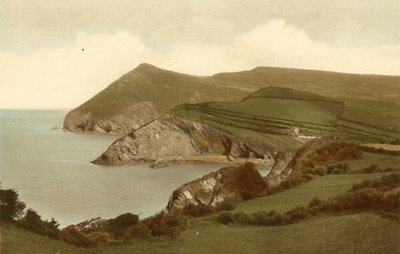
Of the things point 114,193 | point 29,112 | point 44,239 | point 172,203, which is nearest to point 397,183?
point 172,203

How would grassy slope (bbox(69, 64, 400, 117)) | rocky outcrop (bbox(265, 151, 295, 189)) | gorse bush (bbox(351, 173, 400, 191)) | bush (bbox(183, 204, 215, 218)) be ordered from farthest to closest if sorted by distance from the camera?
1. grassy slope (bbox(69, 64, 400, 117))
2. rocky outcrop (bbox(265, 151, 295, 189))
3. bush (bbox(183, 204, 215, 218))
4. gorse bush (bbox(351, 173, 400, 191))

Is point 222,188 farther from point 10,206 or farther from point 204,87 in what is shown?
point 10,206

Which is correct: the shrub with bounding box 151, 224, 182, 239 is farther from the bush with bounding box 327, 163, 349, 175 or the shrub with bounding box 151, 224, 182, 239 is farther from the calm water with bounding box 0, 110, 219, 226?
the bush with bounding box 327, 163, 349, 175

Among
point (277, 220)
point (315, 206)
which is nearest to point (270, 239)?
point (277, 220)

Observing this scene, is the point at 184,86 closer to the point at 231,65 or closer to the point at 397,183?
the point at 231,65

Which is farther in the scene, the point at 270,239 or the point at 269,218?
the point at 269,218

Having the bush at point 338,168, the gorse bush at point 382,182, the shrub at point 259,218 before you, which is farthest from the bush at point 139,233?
the bush at point 338,168

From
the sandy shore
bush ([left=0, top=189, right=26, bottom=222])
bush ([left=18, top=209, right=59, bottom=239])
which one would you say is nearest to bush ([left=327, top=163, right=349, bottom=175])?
the sandy shore
